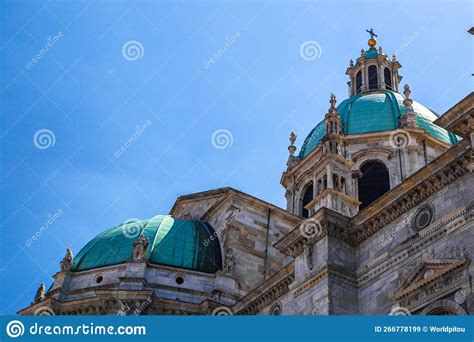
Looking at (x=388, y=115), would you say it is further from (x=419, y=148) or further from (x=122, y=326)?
(x=122, y=326)

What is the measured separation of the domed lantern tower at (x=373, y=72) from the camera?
4541 centimetres

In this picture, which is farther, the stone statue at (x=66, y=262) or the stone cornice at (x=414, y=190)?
the stone statue at (x=66, y=262)

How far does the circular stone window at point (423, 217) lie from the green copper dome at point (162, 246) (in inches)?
606

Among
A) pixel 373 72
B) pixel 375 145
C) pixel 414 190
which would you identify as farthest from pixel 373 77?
pixel 414 190

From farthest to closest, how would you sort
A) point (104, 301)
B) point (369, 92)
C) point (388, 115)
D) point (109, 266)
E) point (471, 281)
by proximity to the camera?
1. point (369, 92)
2. point (388, 115)
3. point (109, 266)
4. point (104, 301)
5. point (471, 281)

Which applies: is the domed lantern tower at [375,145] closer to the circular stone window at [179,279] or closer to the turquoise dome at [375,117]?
the turquoise dome at [375,117]

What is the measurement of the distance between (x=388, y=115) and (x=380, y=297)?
2198cm

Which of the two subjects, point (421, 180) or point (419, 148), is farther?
point (419, 148)

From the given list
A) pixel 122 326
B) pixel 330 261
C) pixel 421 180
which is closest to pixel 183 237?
pixel 330 261

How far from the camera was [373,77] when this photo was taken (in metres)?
46.2

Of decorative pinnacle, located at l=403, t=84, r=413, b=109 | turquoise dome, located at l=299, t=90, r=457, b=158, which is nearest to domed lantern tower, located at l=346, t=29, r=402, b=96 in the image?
turquoise dome, located at l=299, t=90, r=457, b=158

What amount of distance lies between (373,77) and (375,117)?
7.88 m

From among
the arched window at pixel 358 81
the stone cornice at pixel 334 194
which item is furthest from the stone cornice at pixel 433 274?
the arched window at pixel 358 81

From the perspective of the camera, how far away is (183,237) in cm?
3394
